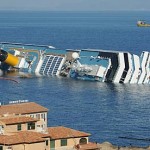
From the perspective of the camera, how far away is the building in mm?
45481

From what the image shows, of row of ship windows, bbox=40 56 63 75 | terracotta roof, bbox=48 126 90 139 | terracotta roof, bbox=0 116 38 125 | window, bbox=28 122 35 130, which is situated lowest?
terracotta roof, bbox=48 126 90 139

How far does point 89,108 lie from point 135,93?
14.5m

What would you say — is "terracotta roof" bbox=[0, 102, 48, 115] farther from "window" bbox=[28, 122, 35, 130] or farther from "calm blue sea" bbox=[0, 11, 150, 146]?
"calm blue sea" bbox=[0, 11, 150, 146]

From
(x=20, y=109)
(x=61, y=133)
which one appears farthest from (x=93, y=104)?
(x=61, y=133)

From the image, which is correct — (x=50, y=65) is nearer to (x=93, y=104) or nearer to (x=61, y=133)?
(x=93, y=104)

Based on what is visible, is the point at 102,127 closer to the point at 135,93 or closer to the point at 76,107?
the point at 76,107

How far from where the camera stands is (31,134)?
Answer: 46625mm

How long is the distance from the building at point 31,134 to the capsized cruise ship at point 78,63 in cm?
6072

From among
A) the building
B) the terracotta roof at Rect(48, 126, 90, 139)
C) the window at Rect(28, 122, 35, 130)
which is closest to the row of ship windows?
the building

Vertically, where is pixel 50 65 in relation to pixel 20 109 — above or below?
above

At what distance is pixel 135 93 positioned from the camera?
98.6 meters

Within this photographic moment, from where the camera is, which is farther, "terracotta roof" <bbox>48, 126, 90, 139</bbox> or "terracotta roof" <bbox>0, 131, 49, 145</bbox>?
"terracotta roof" <bbox>48, 126, 90, 139</bbox>

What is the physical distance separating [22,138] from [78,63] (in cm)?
7181

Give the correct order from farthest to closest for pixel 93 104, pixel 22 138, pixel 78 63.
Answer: pixel 78 63
pixel 93 104
pixel 22 138
